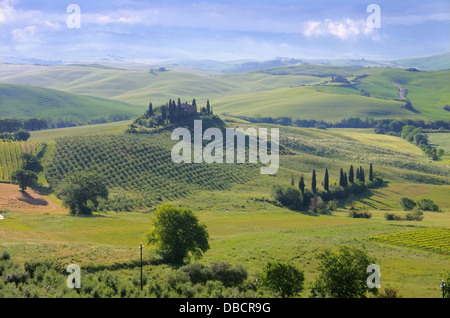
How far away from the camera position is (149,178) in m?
116

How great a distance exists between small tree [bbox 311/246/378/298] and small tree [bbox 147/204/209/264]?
16429 millimetres

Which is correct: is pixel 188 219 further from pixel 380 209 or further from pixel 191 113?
pixel 191 113

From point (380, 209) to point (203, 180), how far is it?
157 feet

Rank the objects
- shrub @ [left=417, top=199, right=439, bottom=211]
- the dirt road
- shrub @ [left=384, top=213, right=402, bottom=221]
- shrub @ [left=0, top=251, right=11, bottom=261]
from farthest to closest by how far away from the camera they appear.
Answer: shrub @ [left=417, top=199, right=439, bottom=211]
shrub @ [left=384, top=213, right=402, bottom=221]
the dirt road
shrub @ [left=0, top=251, right=11, bottom=261]

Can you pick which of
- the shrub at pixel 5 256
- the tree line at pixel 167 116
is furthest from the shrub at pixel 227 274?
the tree line at pixel 167 116

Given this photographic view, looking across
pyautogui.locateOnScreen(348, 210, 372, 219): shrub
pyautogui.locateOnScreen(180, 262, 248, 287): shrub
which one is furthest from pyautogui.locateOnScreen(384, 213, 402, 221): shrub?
pyautogui.locateOnScreen(180, 262, 248, 287): shrub

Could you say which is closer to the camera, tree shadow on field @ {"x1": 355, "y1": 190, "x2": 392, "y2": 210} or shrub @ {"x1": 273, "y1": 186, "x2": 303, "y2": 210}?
shrub @ {"x1": 273, "y1": 186, "x2": 303, "y2": 210}

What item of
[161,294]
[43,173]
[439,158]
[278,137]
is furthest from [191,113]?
[161,294]

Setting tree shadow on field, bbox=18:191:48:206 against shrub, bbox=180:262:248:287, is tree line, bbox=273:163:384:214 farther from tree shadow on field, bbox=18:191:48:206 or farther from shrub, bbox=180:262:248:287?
shrub, bbox=180:262:248:287

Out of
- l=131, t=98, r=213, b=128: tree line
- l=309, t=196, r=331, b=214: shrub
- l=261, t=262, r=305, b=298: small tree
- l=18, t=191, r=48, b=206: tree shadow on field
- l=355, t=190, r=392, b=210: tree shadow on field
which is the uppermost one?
l=131, t=98, r=213, b=128: tree line

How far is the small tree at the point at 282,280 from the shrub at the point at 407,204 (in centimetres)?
7332

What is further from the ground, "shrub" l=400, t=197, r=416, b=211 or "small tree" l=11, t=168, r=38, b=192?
"small tree" l=11, t=168, r=38, b=192

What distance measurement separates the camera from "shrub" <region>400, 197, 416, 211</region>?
337 ft

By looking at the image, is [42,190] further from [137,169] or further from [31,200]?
[137,169]
